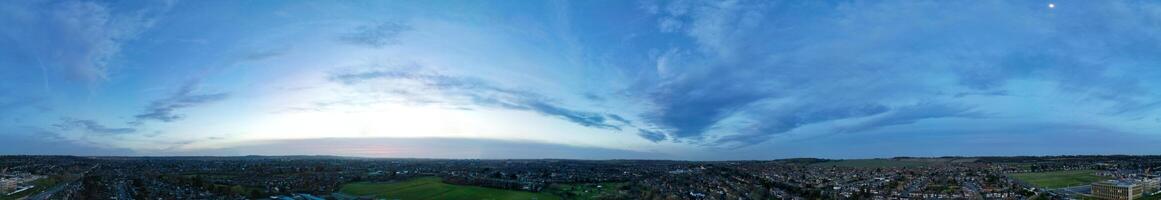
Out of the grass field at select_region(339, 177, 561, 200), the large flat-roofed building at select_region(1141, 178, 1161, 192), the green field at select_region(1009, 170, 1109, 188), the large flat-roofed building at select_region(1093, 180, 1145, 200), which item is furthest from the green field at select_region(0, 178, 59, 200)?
the large flat-roofed building at select_region(1141, 178, 1161, 192)

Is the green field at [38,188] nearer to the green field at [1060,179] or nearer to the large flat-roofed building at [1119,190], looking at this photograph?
the large flat-roofed building at [1119,190]

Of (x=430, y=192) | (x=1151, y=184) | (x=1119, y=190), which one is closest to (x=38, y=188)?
(x=430, y=192)

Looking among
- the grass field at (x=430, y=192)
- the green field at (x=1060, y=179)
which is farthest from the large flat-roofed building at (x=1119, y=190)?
the grass field at (x=430, y=192)

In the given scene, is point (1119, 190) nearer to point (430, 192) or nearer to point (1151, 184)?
point (1151, 184)

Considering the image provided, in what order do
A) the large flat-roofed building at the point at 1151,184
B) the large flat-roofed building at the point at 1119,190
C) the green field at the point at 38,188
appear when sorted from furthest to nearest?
1. the green field at the point at 38,188
2. the large flat-roofed building at the point at 1151,184
3. the large flat-roofed building at the point at 1119,190

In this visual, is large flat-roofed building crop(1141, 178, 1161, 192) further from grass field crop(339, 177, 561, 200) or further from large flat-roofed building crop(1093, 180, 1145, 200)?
grass field crop(339, 177, 561, 200)
